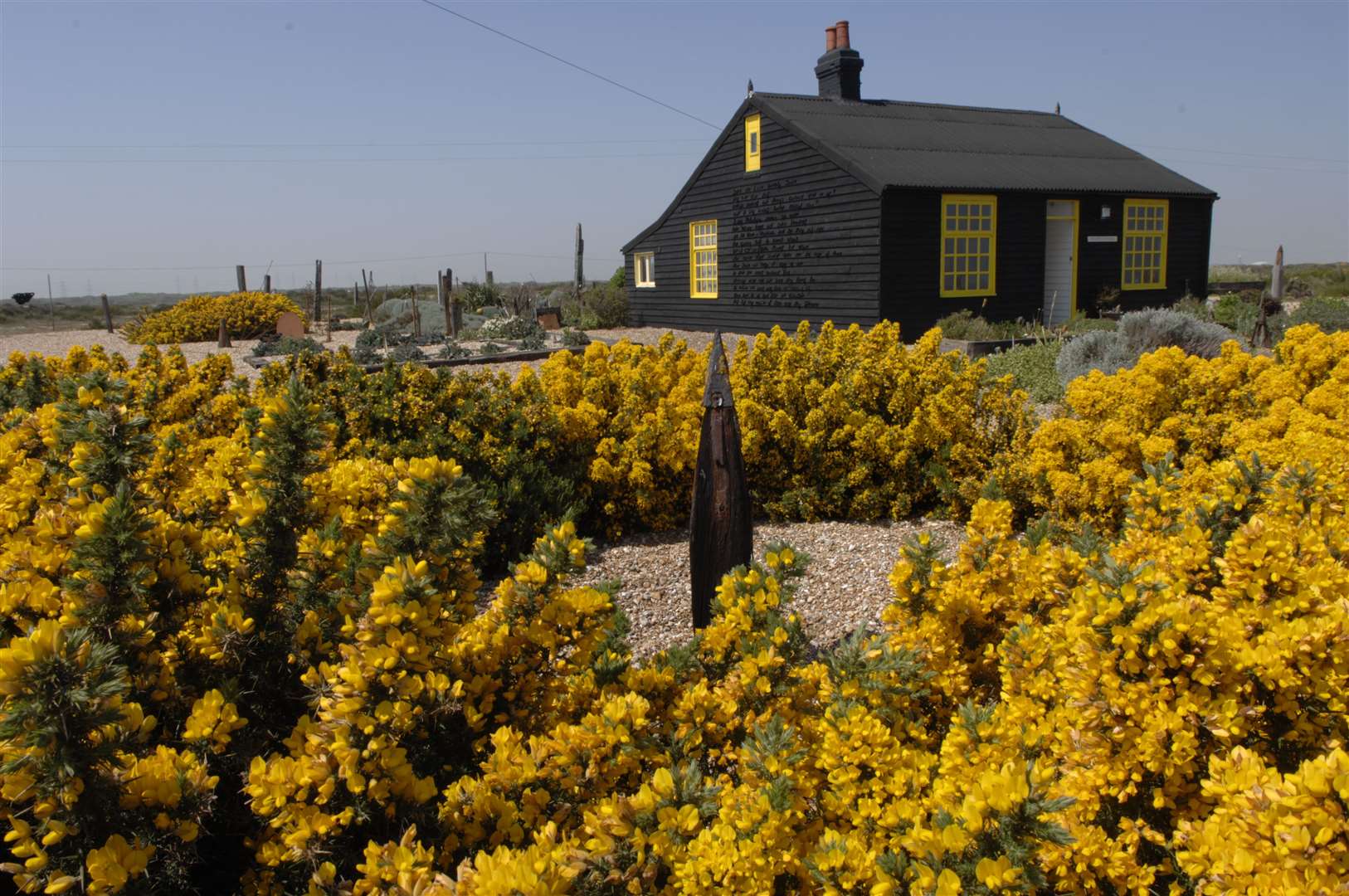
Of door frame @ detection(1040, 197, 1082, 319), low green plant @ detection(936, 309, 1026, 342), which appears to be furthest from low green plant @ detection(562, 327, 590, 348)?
door frame @ detection(1040, 197, 1082, 319)

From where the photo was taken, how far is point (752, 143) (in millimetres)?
18406

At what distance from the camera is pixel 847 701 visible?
81.7 inches

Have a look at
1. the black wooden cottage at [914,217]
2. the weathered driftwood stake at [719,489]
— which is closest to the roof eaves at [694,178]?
the black wooden cottage at [914,217]

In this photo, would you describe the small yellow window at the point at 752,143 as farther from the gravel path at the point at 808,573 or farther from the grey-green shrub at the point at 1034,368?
the gravel path at the point at 808,573

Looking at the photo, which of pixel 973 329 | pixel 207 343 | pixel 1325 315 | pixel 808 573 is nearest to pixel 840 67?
pixel 973 329

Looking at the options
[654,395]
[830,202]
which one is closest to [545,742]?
[654,395]

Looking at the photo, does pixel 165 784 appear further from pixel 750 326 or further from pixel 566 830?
pixel 750 326

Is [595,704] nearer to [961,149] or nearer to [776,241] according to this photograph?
[776,241]

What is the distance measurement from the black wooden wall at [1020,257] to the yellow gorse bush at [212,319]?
13457 millimetres

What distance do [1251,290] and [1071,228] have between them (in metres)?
9.24

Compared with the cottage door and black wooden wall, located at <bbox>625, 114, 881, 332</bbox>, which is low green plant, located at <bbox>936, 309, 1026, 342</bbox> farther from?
the cottage door

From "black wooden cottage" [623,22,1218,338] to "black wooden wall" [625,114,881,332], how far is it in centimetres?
4

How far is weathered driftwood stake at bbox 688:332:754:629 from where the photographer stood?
3637 mm

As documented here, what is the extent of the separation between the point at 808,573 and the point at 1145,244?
16863mm
